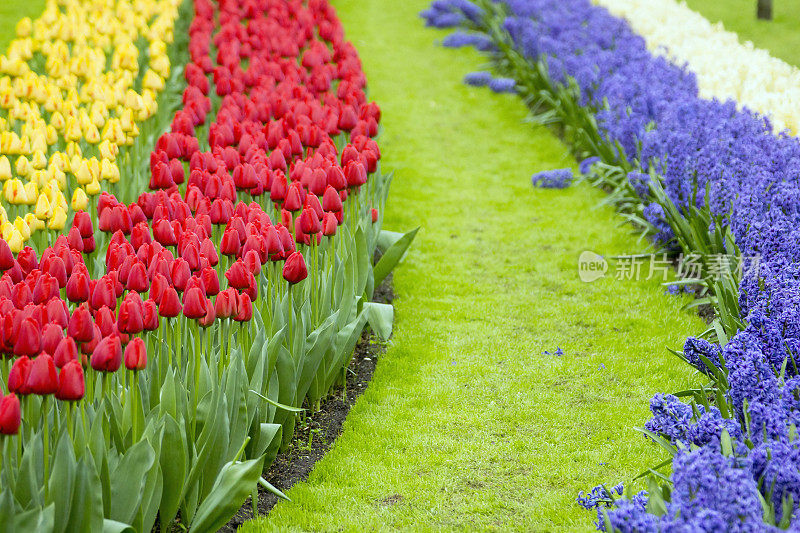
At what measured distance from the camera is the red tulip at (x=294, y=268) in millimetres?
4134

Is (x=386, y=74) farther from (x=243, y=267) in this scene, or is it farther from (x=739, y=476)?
(x=739, y=476)

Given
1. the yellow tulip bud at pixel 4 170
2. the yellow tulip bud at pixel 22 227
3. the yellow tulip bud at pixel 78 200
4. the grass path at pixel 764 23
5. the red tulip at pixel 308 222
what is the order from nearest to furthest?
the yellow tulip bud at pixel 22 227 → the red tulip at pixel 308 222 → the yellow tulip bud at pixel 78 200 → the yellow tulip bud at pixel 4 170 → the grass path at pixel 764 23

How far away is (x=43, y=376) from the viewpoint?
2.89 meters

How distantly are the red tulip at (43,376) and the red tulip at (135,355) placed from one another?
33 cm

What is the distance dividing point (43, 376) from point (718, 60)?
7.10 meters

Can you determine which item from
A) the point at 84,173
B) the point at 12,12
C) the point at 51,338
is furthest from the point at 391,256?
the point at 12,12

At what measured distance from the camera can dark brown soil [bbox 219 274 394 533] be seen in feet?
13.1

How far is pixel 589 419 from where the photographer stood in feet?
15.3

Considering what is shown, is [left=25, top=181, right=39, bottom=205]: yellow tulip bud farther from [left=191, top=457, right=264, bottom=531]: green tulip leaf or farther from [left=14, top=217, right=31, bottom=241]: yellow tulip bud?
[left=191, top=457, right=264, bottom=531]: green tulip leaf

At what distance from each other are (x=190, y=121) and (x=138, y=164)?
68 cm

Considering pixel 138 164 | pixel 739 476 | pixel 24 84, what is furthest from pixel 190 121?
Answer: pixel 739 476

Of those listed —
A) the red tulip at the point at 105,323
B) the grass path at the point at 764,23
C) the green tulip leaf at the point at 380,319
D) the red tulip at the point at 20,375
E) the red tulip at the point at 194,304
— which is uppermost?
the red tulip at the point at 20,375

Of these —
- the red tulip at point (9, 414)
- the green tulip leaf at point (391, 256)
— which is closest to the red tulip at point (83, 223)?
the red tulip at point (9, 414)

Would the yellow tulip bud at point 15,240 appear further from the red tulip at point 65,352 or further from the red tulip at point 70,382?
the red tulip at point 70,382
